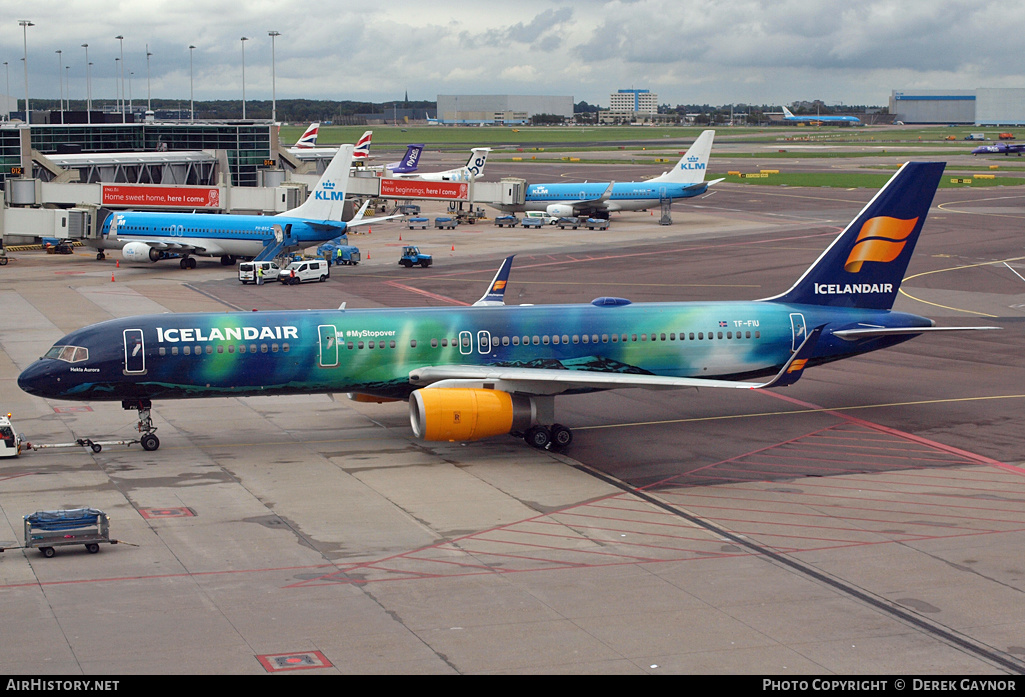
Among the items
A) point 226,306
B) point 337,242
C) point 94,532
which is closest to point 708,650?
point 94,532

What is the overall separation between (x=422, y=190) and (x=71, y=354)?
7949cm

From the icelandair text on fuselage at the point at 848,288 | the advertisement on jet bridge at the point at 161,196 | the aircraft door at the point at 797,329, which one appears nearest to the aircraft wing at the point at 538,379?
the aircraft door at the point at 797,329

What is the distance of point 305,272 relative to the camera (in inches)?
2955

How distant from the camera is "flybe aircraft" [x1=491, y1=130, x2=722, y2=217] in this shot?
113 metres

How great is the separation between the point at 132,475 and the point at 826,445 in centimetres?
2182

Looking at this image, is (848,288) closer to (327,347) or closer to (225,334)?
(327,347)

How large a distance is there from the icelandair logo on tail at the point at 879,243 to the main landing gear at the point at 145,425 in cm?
2510

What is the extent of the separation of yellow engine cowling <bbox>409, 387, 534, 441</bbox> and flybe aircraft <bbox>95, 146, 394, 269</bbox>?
169ft

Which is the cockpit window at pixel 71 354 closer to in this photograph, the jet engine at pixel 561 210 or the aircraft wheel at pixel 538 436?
the aircraft wheel at pixel 538 436

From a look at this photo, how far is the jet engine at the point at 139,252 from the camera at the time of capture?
81500mm

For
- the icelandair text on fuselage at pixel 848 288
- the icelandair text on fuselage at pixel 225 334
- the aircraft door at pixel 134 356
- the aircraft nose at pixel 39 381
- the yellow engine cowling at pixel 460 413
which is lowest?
the yellow engine cowling at pixel 460 413

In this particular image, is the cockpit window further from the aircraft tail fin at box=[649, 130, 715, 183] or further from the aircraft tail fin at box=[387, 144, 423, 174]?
the aircraft tail fin at box=[387, 144, 423, 174]
